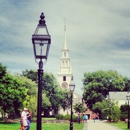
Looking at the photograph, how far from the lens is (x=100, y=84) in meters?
91.3

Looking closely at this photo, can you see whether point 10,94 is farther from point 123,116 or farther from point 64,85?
point 64,85

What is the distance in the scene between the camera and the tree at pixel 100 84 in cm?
9088

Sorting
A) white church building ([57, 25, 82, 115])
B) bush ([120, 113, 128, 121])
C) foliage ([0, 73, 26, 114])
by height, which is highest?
white church building ([57, 25, 82, 115])

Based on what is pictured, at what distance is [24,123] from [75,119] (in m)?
36.3

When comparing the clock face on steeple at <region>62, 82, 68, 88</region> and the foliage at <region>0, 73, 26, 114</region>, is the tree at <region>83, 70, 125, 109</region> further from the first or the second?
the foliage at <region>0, 73, 26, 114</region>

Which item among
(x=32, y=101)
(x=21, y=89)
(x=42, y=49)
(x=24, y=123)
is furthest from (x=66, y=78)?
(x=42, y=49)

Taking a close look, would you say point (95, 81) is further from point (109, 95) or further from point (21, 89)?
point (21, 89)

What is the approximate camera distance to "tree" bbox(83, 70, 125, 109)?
90.9 m

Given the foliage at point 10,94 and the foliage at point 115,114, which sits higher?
the foliage at point 10,94

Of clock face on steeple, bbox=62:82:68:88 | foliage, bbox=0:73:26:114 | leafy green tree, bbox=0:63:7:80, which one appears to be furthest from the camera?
clock face on steeple, bbox=62:82:68:88

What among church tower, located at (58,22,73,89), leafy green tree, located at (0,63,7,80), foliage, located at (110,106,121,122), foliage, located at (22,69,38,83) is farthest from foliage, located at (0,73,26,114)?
church tower, located at (58,22,73,89)

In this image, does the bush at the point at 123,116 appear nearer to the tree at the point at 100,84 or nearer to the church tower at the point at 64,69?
the tree at the point at 100,84

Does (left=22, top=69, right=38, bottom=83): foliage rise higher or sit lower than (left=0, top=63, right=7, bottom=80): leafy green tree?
higher

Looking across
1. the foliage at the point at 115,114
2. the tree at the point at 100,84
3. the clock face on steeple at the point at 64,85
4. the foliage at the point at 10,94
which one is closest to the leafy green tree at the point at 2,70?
the foliage at the point at 10,94
